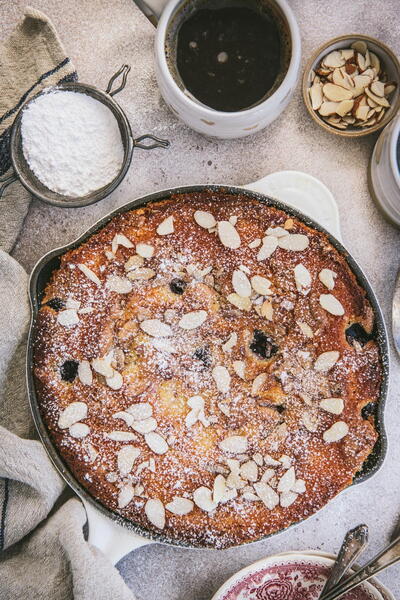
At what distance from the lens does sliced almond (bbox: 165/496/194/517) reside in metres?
1.27

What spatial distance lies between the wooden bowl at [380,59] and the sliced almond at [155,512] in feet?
3.36

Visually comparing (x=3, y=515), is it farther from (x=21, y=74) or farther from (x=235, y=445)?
(x=21, y=74)

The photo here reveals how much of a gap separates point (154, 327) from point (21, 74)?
0.77 metres

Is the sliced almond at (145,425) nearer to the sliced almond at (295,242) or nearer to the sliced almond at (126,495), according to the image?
the sliced almond at (126,495)

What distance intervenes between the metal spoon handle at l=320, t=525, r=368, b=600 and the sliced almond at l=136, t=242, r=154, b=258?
33.4 inches

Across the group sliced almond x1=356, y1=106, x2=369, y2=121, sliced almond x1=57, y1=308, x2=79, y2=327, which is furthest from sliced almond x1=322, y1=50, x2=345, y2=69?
sliced almond x1=57, y1=308, x2=79, y2=327

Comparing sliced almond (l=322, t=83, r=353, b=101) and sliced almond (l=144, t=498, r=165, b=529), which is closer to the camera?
sliced almond (l=144, t=498, r=165, b=529)

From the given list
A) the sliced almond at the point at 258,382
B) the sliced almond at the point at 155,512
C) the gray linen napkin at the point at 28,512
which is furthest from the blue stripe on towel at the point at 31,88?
the sliced almond at the point at 155,512

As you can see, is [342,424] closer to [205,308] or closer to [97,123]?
[205,308]

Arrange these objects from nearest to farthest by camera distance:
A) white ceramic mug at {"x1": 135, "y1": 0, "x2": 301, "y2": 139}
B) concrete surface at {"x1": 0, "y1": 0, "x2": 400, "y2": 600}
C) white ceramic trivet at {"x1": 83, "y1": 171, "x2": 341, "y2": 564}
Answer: white ceramic mug at {"x1": 135, "y1": 0, "x2": 301, "y2": 139} < white ceramic trivet at {"x1": 83, "y1": 171, "x2": 341, "y2": 564} < concrete surface at {"x1": 0, "y1": 0, "x2": 400, "y2": 600}

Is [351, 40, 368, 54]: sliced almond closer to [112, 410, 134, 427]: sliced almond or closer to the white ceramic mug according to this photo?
the white ceramic mug

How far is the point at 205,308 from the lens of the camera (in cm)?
127

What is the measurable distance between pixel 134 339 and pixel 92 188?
1.30 ft

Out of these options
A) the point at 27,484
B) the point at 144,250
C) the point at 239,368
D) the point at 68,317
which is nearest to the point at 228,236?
the point at 144,250
